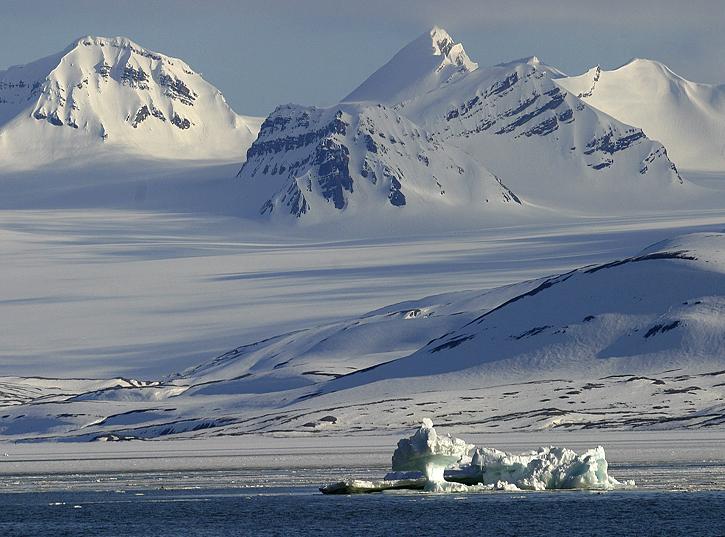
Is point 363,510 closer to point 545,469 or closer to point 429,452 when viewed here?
point 429,452

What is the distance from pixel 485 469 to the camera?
14838 cm

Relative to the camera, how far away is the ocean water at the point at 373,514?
125625 millimetres

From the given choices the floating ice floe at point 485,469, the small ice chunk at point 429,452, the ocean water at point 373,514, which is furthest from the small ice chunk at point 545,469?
the ocean water at point 373,514

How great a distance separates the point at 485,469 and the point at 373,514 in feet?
51.2

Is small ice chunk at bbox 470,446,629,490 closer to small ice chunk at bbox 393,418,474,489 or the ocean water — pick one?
small ice chunk at bbox 393,418,474,489

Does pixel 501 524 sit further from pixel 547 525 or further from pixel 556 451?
pixel 556 451

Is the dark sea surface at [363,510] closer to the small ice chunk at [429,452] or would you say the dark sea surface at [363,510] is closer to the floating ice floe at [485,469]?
the floating ice floe at [485,469]

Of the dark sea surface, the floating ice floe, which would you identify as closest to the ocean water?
the dark sea surface

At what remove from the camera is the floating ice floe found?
14625cm

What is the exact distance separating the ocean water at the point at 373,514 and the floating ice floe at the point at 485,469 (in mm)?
1883

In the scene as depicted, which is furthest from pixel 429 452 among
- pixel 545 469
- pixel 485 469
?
pixel 545 469

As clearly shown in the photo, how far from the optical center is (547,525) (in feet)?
415

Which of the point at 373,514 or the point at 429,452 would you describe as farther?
the point at 429,452

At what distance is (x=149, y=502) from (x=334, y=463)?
5319 cm
